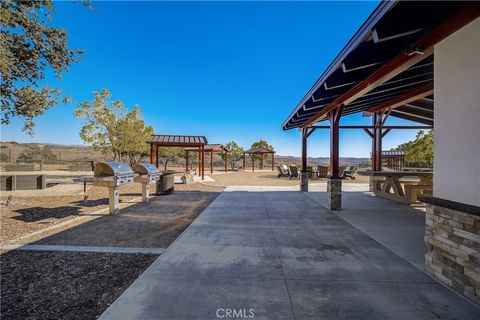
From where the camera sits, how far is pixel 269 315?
2248 mm

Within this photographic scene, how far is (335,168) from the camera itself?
24.7 feet

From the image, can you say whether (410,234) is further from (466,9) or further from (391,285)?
(466,9)

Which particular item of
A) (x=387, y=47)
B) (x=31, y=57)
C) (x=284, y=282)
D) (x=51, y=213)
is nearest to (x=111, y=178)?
(x=51, y=213)

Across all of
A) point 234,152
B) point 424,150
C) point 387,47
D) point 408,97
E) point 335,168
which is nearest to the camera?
point 387,47

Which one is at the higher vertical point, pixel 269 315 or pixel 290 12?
pixel 290 12

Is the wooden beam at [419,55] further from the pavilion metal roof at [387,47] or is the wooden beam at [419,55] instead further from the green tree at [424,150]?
the green tree at [424,150]

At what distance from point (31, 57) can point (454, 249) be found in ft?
29.3

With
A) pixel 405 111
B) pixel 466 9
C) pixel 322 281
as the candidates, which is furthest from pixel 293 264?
pixel 405 111

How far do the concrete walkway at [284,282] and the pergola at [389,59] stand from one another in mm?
3215

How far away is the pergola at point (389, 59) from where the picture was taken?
9.23ft

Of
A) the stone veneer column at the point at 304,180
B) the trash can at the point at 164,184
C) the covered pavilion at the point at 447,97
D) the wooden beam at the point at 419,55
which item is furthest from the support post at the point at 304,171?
the covered pavilion at the point at 447,97

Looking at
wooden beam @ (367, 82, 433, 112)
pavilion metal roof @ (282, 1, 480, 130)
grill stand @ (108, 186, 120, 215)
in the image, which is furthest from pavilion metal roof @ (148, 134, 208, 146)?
wooden beam @ (367, 82, 433, 112)

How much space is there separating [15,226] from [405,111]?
14.2 meters

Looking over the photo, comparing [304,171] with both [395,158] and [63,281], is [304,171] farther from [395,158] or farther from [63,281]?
[395,158]
